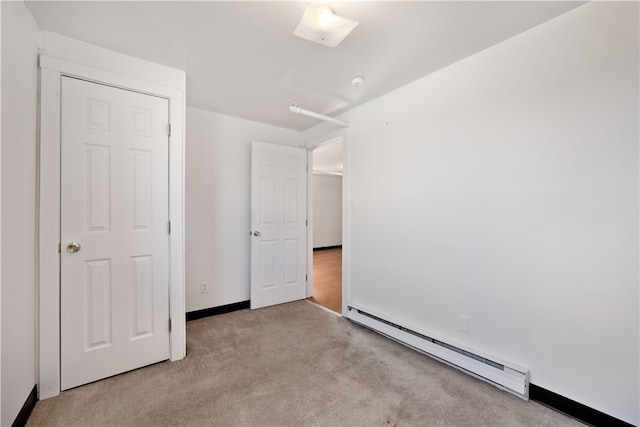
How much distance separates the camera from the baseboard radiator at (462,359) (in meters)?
1.76

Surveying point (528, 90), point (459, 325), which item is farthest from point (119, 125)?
point (459, 325)

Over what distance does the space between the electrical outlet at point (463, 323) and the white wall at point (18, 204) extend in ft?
8.87

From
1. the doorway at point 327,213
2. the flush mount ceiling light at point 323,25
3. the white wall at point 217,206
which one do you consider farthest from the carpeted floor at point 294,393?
the doorway at point 327,213

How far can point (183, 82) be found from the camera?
2273 mm

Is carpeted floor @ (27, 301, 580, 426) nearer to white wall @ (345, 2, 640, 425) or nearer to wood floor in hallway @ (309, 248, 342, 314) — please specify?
white wall @ (345, 2, 640, 425)

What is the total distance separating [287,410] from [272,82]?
2.49 m

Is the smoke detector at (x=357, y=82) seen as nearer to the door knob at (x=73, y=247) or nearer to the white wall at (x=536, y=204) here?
the white wall at (x=536, y=204)

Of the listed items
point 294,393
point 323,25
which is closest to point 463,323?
point 294,393

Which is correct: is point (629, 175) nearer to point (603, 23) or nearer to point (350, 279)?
point (603, 23)

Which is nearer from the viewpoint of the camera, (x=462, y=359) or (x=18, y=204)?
(x=18, y=204)

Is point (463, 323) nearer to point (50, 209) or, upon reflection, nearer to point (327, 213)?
point (50, 209)

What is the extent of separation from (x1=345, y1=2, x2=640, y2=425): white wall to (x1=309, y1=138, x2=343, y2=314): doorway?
2815mm

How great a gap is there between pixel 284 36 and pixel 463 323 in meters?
2.42

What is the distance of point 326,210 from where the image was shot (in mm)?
8625
